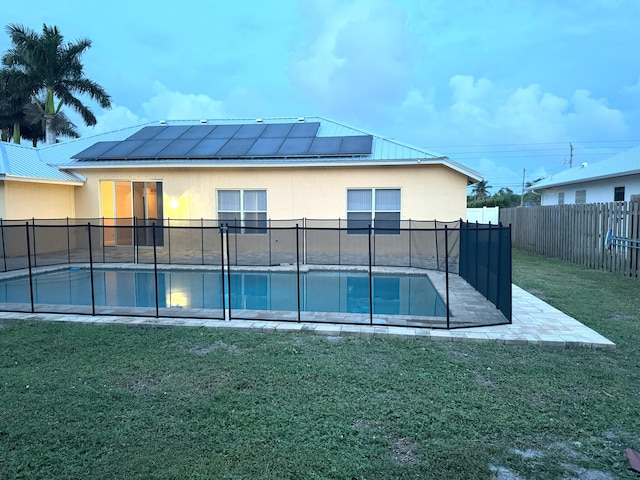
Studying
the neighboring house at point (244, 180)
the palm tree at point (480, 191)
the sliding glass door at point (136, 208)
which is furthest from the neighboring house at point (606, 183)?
the palm tree at point (480, 191)

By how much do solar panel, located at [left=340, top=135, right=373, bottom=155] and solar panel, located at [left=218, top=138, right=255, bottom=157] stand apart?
132 inches

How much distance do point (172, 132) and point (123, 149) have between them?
2.52 m

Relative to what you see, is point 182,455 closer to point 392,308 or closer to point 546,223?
point 392,308

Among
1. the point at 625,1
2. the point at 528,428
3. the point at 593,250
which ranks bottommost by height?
Result: the point at 528,428

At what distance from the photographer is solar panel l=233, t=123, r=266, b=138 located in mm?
16578

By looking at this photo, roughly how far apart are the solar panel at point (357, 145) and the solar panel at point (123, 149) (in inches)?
294

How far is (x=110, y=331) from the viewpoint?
19.5ft

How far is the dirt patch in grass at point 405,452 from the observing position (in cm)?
287

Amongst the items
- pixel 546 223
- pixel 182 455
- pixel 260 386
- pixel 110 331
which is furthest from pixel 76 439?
pixel 546 223

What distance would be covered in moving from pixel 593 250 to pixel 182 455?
12380 millimetres

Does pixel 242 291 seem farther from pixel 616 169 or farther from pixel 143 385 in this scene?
pixel 616 169

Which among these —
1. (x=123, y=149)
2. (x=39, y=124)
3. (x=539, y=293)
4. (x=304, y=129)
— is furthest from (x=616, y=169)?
(x=39, y=124)

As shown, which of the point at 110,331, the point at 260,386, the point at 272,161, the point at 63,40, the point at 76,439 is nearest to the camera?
the point at 76,439

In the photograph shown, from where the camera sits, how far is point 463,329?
592 centimetres
